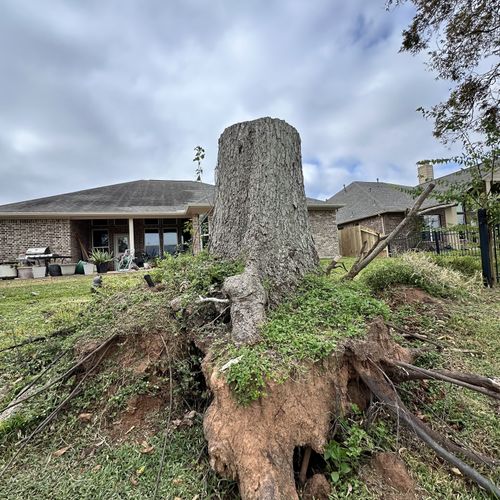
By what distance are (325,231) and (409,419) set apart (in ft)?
46.6

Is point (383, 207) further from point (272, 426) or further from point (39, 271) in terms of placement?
point (272, 426)

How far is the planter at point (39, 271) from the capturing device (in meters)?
11.0

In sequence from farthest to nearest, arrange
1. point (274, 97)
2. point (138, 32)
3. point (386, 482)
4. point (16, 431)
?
point (274, 97)
point (138, 32)
point (16, 431)
point (386, 482)

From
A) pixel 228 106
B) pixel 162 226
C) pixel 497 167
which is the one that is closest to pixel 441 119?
pixel 497 167

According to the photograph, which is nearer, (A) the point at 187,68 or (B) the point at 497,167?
(B) the point at 497,167

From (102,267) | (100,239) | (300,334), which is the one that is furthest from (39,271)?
(300,334)

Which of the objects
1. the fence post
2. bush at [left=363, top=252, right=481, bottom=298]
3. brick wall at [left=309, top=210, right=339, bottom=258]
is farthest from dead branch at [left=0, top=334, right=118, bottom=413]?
brick wall at [left=309, top=210, right=339, bottom=258]

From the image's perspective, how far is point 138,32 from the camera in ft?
21.6

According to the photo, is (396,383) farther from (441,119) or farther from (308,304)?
(441,119)

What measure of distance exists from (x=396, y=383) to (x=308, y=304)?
67cm

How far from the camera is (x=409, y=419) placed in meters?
1.33

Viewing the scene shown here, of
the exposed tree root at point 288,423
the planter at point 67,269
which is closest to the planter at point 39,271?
the planter at point 67,269

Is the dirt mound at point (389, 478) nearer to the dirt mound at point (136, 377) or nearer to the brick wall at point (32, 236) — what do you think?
the dirt mound at point (136, 377)

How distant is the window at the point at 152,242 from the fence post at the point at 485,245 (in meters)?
13.7
